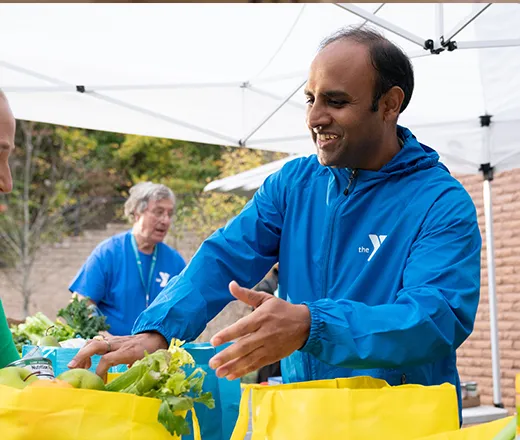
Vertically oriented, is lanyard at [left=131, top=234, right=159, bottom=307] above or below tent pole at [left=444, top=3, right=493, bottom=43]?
below

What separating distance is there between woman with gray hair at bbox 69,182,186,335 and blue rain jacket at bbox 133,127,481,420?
3.13 m

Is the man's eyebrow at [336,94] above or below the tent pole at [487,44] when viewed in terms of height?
below

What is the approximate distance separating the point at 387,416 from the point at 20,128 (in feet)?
55.8

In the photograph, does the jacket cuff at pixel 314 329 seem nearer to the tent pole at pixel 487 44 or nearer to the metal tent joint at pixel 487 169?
the tent pole at pixel 487 44

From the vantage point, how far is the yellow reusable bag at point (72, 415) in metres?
1.26

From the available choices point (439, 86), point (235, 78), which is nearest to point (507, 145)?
point (439, 86)

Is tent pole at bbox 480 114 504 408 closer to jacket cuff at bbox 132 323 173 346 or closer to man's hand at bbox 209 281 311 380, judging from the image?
jacket cuff at bbox 132 323 173 346

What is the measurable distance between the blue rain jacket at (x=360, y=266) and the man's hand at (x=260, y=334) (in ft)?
0.17

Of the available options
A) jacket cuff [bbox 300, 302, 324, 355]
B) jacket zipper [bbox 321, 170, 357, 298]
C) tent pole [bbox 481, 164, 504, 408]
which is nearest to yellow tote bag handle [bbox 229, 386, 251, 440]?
jacket cuff [bbox 300, 302, 324, 355]

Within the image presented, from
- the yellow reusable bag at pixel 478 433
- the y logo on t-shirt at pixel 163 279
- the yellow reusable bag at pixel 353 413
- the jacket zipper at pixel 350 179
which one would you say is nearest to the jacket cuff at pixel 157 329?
the yellow reusable bag at pixel 353 413

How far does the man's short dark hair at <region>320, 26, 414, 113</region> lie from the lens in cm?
205

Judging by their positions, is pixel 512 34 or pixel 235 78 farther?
pixel 235 78

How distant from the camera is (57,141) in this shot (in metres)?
17.4

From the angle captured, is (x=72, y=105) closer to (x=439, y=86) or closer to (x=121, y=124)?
(x=121, y=124)
